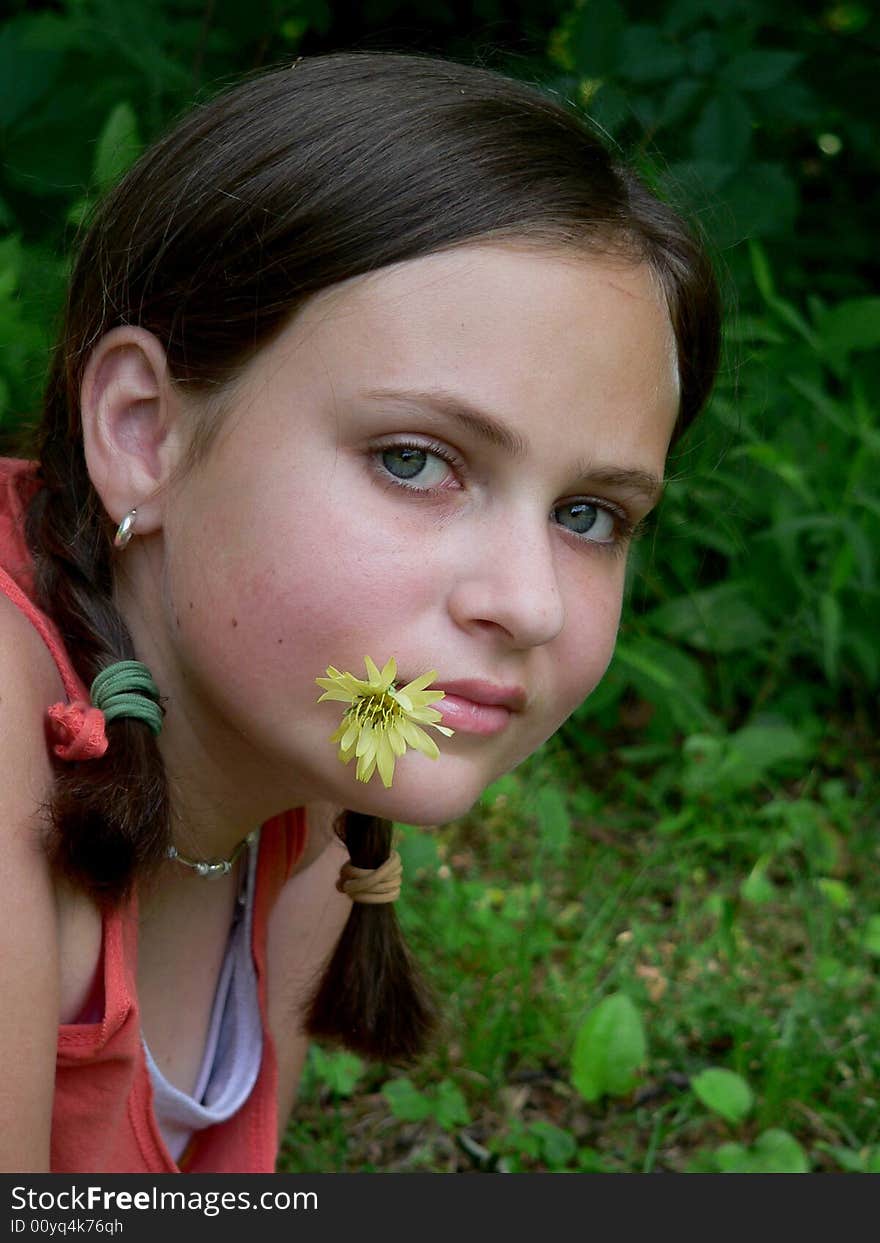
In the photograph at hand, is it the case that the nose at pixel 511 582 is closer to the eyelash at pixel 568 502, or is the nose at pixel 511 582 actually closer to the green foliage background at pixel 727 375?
the eyelash at pixel 568 502

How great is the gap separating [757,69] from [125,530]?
1.93 m

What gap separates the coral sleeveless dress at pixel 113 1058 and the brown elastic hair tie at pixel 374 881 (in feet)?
0.53

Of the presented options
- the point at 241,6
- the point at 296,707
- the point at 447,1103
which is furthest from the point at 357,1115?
the point at 241,6

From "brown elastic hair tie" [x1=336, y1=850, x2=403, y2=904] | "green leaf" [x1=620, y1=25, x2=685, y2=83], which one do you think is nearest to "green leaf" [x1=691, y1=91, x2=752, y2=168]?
"green leaf" [x1=620, y1=25, x2=685, y2=83]

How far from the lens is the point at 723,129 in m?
2.88

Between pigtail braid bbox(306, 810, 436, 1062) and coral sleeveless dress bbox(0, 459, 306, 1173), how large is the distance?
0.10 m

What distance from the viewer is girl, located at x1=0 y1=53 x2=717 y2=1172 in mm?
1375

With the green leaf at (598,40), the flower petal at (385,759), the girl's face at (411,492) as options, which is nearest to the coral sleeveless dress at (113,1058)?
the girl's face at (411,492)

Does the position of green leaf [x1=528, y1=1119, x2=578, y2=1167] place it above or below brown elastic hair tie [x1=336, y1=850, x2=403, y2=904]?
below

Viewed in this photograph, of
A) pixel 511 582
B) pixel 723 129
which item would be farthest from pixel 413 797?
pixel 723 129

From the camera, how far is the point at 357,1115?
7.72 feet

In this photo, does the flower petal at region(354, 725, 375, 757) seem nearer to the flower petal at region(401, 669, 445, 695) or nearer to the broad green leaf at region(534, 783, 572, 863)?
the flower petal at region(401, 669, 445, 695)

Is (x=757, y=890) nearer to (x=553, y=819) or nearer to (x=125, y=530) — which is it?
(x=553, y=819)

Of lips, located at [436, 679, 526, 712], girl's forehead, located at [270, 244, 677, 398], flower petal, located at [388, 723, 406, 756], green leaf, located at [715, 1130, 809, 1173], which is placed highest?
girl's forehead, located at [270, 244, 677, 398]
